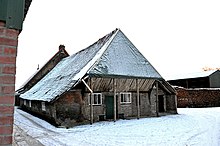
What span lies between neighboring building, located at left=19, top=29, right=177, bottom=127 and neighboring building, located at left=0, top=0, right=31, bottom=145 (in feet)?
36.7

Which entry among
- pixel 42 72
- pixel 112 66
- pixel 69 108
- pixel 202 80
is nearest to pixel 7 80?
pixel 69 108

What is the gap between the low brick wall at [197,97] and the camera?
85.4 feet

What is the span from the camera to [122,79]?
15703 mm

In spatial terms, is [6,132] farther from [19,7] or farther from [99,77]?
[99,77]

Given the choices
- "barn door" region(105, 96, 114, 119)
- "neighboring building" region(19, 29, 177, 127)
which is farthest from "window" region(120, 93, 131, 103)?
"barn door" region(105, 96, 114, 119)

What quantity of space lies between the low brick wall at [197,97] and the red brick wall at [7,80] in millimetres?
26101

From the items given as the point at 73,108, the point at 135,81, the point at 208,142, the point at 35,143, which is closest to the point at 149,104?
the point at 135,81

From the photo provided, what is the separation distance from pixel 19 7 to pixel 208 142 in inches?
336

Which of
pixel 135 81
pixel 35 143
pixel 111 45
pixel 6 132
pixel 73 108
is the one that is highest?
pixel 111 45

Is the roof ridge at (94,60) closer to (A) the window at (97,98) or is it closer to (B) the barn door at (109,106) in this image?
(A) the window at (97,98)

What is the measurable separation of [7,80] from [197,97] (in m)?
28.1

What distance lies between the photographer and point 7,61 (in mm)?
1831

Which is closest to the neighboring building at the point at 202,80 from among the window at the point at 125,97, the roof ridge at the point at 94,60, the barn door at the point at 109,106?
the window at the point at 125,97

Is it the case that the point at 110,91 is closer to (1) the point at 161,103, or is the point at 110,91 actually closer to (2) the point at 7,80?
(1) the point at 161,103
